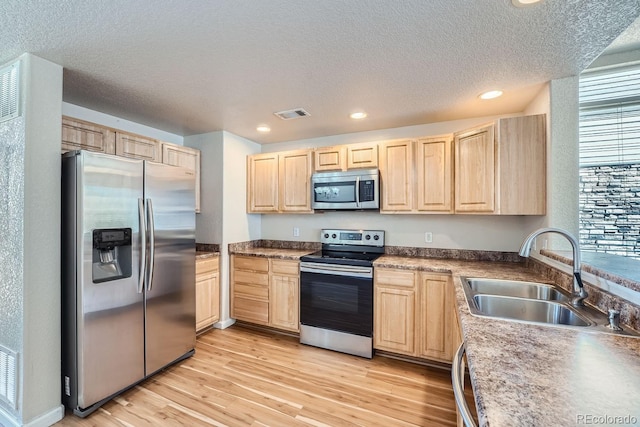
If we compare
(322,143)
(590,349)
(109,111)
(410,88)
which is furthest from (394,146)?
(109,111)

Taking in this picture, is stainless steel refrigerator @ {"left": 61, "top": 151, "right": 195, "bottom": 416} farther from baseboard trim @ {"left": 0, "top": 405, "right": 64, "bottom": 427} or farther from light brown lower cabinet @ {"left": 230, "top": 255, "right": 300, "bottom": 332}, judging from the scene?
light brown lower cabinet @ {"left": 230, "top": 255, "right": 300, "bottom": 332}

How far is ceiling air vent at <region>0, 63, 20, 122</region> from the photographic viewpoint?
6.09 feet

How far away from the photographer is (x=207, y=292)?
3.23 metres

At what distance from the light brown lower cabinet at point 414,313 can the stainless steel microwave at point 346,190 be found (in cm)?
78

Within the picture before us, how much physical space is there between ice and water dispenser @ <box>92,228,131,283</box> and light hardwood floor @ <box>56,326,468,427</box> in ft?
3.16

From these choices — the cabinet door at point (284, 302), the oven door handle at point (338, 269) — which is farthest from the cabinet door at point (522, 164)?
the cabinet door at point (284, 302)

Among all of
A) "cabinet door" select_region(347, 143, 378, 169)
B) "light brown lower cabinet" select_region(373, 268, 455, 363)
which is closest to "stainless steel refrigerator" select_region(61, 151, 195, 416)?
"cabinet door" select_region(347, 143, 378, 169)

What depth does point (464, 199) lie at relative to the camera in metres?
2.68

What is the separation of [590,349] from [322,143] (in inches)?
126

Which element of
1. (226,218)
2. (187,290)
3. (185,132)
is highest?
(185,132)

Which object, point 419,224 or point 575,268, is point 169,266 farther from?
point 575,268

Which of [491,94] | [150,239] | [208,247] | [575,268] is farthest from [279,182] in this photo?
[575,268]

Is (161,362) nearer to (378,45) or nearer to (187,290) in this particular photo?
(187,290)

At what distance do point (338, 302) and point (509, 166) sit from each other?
6.49 feet
